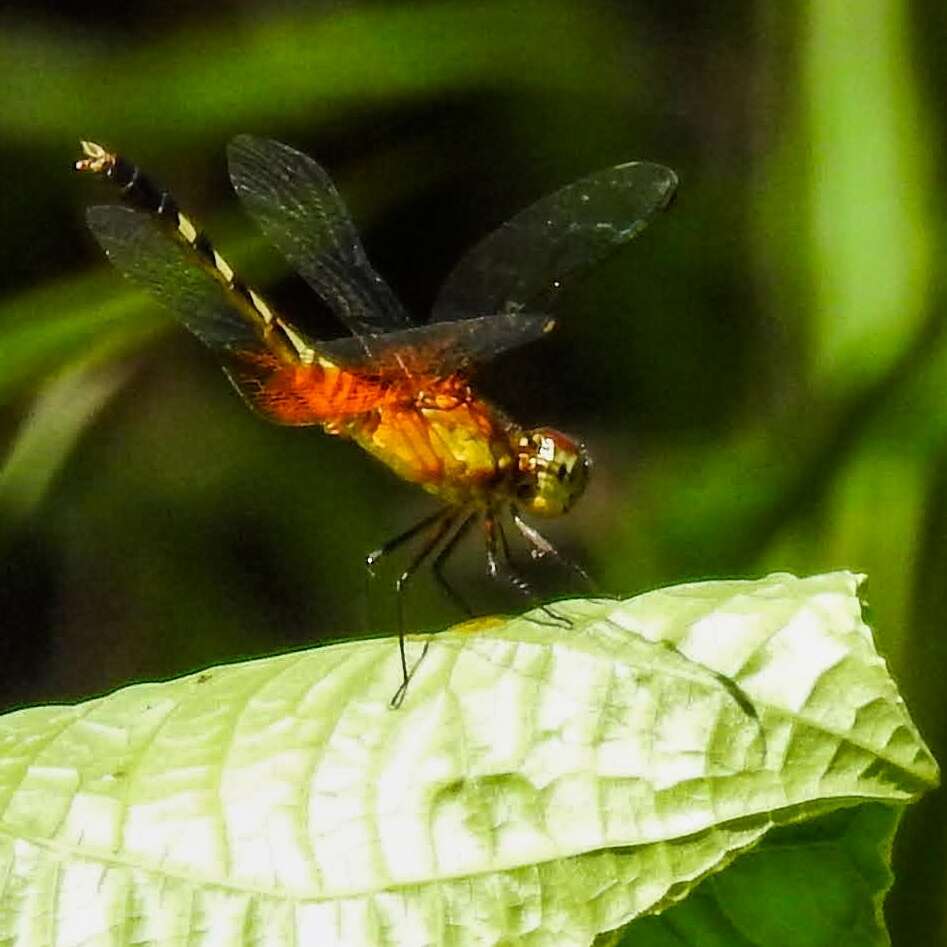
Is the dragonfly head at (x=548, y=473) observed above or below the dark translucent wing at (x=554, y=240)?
below

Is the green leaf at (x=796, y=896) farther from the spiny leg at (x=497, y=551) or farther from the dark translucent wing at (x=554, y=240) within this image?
the dark translucent wing at (x=554, y=240)

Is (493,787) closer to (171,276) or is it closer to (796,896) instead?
(796,896)

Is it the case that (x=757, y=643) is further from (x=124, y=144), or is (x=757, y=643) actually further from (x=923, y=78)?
(x=124, y=144)

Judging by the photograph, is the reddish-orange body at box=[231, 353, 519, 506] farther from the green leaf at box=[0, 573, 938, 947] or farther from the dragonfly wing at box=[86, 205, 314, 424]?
the green leaf at box=[0, 573, 938, 947]

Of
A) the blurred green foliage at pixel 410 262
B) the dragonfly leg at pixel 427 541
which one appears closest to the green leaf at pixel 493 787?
the dragonfly leg at pixel 427 541

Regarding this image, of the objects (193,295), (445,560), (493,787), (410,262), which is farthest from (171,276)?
(410,262)

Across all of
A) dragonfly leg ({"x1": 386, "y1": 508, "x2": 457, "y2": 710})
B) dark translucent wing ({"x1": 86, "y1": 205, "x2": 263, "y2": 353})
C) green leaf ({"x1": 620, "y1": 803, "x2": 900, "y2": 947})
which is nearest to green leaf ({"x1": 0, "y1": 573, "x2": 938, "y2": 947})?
green leaf ({"x1": 620, "y1": 803, "x2": 900, "y2": 947})

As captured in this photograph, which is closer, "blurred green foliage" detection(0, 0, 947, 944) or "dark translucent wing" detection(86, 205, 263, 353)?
"dark translucent wing" detection(86, 205, 263, 353)
